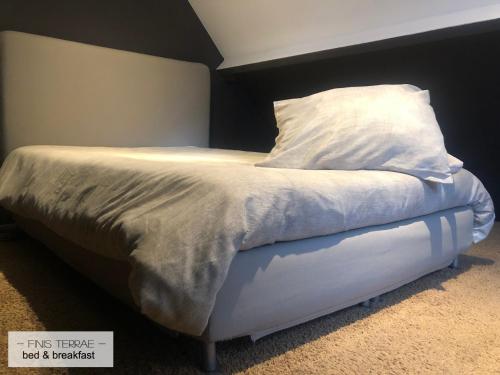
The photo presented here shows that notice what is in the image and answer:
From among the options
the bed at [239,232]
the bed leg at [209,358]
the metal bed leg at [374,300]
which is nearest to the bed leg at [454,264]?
the bed at [239,232]

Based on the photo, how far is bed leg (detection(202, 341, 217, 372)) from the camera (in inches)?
35.8

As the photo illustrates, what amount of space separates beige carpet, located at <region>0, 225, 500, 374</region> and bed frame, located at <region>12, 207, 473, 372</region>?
0.06m

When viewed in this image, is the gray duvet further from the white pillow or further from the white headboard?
the white headboard

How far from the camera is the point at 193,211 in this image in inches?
33.9

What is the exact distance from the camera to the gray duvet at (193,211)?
2.64 ft

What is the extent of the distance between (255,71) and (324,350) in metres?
2.34

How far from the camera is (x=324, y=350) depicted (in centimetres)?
104

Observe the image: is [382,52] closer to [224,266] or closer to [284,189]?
[284,189]

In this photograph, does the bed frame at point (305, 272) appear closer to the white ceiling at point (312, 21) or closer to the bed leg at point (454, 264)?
the bed leg at point (454, 264)

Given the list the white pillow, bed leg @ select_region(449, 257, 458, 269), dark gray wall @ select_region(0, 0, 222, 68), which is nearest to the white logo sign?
the white pillow

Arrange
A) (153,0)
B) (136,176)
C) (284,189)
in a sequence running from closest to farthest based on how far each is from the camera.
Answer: (284,189) < (136,176) < (153,0)

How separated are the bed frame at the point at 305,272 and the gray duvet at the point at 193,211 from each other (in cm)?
4

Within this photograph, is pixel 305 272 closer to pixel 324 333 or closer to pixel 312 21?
pixel 324 333

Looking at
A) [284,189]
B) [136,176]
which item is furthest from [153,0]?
[284,189]
